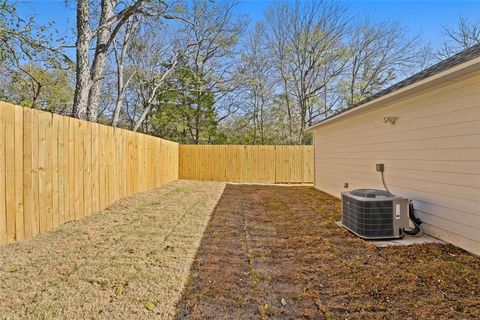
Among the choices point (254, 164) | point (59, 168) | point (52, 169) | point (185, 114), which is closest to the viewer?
point (52, 169)

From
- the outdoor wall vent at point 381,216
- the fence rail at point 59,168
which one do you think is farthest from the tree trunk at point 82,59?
the outdoor wall vent at point 381,216

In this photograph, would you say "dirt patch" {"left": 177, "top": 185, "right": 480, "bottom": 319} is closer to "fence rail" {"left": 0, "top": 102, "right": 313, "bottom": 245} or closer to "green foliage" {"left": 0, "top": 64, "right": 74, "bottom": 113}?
"fence rail" {"left": 0, "top": 102, "right": 313, "bottom": 245}

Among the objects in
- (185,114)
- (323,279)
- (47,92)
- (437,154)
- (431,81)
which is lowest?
(323,279)

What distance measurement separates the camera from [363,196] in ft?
12.6

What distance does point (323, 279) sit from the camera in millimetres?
2520

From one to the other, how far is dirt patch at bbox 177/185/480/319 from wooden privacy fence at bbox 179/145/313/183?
8.35 m

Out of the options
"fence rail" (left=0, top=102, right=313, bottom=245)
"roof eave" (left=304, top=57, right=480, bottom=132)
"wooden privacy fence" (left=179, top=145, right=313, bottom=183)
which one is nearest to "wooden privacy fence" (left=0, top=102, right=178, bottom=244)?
"fence rail" (left=0, top=102, right=313, bottom=245)

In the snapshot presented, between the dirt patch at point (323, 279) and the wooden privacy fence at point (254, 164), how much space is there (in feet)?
27.4

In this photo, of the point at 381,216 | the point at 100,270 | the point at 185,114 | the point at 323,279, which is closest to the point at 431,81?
the point at 381,216

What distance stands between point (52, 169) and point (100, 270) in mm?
1778

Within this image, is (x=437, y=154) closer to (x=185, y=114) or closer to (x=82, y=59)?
(x=82, y=59)

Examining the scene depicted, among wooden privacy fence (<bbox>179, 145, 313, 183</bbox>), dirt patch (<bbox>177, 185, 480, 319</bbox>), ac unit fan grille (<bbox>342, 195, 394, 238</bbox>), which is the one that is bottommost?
dirt patch (<bbox>177, 185, 480, 319</bbox>)

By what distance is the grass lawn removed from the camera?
1979 millimetres

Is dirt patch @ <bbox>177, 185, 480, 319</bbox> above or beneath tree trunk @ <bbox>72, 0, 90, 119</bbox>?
beneath
